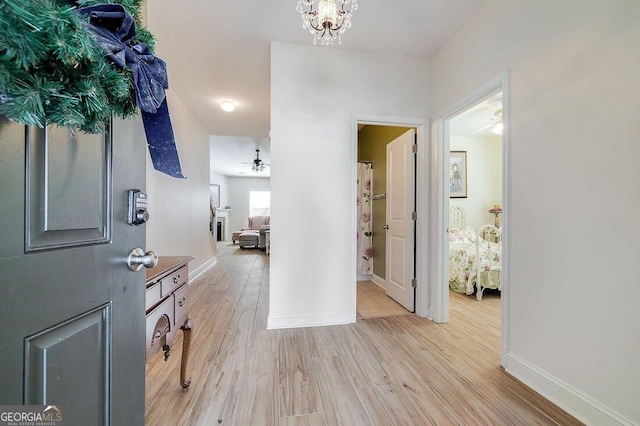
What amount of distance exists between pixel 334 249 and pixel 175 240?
92.8 inches

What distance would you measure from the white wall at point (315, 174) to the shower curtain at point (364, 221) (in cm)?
161

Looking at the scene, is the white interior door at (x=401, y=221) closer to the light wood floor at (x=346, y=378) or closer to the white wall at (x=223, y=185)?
the light wood floor at (x=346, y=378)

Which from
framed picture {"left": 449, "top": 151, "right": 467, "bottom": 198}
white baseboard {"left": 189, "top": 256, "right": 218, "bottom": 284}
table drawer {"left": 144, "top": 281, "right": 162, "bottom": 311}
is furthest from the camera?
framed picture {"left": 449, "top": 151, "right": 467, "bottom": 198}

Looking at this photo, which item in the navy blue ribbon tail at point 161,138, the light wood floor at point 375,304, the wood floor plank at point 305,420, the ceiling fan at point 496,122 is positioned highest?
the ceiling fan at point 496,122

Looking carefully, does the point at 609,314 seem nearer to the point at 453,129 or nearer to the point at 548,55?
the point at 548,55

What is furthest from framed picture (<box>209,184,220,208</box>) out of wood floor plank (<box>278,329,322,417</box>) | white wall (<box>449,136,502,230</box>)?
wood floor plank (<box>278,329,322,417</box>)

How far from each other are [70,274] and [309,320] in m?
2.10

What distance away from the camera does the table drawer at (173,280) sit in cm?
119

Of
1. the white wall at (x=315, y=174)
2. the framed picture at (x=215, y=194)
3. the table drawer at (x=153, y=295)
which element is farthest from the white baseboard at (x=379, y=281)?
the framed picture at (x=215, y=194)

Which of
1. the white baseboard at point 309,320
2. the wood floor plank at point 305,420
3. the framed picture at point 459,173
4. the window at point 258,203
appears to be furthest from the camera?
the window at point 258,203

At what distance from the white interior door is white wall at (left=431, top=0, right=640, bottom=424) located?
1.03 meters

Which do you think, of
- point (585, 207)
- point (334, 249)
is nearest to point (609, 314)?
point (585, 207)

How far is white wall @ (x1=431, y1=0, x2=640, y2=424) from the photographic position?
1.18 metres

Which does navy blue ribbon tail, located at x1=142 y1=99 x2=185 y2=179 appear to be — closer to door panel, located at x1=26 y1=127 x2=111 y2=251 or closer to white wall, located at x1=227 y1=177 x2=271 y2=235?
door panel, located at x1=26 y1=127 x2=111 y2=251
